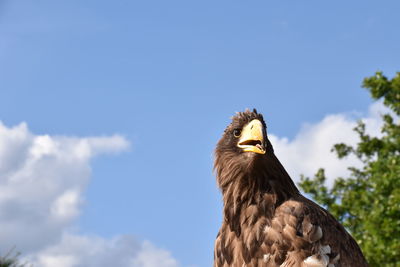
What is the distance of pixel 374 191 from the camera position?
2161cm

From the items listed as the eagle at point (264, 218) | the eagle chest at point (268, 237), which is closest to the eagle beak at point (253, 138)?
the eagle at point (264, 218)

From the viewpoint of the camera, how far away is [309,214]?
620 centimetres

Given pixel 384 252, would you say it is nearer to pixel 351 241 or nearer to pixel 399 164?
pixel 399 164

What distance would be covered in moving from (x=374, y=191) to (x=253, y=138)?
1621 cm

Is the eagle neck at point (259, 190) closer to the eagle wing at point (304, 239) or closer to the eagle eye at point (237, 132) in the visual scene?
the eagle wing at point (304, 239)

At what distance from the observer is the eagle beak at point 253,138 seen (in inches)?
249

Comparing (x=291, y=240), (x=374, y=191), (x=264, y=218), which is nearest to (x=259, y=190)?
(x=264, y=218)

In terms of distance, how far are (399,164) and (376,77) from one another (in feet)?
11.4

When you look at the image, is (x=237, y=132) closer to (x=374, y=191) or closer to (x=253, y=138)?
(x=253, y=138)

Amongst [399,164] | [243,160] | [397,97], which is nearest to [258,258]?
[243,160]

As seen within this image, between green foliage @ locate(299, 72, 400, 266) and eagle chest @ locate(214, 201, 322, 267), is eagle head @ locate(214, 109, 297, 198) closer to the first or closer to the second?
eagle chest @ locate(214, 201, 322, 267)

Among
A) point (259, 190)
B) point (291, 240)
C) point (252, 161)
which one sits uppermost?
point (252, 161)

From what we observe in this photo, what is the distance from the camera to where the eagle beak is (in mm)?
6312

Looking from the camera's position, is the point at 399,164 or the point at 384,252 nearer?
the point at 384,252
